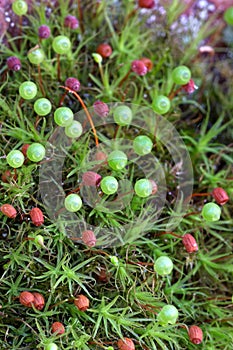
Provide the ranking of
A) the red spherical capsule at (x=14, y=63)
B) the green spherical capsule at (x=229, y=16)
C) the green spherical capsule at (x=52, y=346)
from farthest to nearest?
the green spherical capsule at (x=229, y=16)
the red spherical capsule at (x=14, y=63)
the green spherical capsule at (x=52, y=346)

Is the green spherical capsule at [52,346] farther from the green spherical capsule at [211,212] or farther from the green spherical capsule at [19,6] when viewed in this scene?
the green spherical capsule at [19,6]

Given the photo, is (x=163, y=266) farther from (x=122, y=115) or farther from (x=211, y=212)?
(x=122, y=115)

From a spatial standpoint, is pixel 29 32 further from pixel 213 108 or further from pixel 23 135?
pixel 213 108

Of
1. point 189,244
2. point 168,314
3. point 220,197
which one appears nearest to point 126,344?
point 168,314

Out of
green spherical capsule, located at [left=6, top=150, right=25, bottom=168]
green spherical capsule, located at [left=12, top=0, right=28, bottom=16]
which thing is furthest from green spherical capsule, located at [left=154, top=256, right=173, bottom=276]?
green spherical capsule, located at [left=12, top=0, right=28, bottom=16]

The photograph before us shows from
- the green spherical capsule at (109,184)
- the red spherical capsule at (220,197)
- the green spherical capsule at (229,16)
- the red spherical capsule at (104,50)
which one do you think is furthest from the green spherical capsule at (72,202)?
the green spherical capsule at (229,16)

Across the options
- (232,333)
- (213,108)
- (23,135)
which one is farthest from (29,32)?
(232,333)
